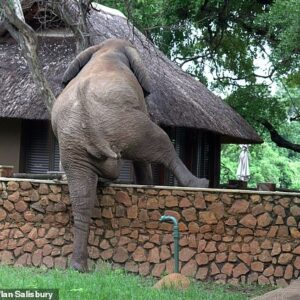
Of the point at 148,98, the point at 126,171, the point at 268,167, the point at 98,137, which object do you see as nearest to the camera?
the point at 98,137

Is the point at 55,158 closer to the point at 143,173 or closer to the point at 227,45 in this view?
the point at 143,173

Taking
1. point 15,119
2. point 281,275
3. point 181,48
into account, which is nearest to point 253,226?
point 281,275

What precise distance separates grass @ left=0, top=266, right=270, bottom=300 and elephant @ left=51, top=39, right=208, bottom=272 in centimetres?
54

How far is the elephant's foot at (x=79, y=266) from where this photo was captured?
862cm

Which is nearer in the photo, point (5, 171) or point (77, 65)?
point (5, 171)

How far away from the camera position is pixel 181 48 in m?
19.4

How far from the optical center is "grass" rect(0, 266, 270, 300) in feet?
22.5

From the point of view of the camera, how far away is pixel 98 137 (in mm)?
8742

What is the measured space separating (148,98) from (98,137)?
4575 millimetres

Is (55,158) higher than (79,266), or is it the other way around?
(55,158)

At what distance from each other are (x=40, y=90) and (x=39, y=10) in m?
2.61

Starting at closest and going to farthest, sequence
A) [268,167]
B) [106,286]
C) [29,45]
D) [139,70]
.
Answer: [106,286] → [139,70] → [29,45] → [268,167]

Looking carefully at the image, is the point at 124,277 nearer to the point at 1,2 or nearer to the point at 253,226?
the point at 253,226

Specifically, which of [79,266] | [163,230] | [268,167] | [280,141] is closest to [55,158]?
[163,230]
